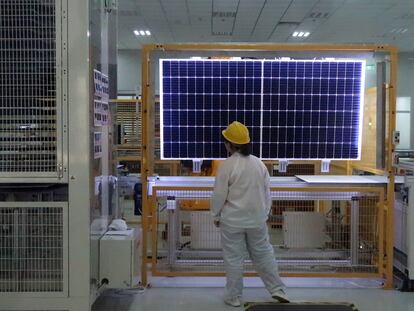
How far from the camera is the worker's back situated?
3.93 metres

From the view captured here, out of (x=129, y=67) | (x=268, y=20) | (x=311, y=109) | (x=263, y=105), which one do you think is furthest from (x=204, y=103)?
(x=129, y=67)

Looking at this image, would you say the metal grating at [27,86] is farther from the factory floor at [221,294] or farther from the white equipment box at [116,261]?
the factory floor at [221,294]

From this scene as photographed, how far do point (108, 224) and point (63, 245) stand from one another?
80 centimetres

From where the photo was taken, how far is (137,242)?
13.6 feet

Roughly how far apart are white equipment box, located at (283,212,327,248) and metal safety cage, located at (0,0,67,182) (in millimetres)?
2559

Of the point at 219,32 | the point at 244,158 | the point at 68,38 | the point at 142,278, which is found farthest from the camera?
the point at 219,32

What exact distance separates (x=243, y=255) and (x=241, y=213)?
41 centimetres

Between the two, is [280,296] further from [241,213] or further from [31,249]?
[31,249]

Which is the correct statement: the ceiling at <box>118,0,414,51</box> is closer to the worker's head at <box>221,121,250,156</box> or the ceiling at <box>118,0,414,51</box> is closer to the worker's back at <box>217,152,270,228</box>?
the worker's head at <box>221,121,250,156</box>

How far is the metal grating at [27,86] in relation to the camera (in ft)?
10.8

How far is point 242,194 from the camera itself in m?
3.93

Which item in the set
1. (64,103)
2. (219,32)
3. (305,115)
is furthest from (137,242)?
(219,32)

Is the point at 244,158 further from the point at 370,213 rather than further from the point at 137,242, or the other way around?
the point at 370,213

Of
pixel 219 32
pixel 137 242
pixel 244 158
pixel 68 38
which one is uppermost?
pixel 219 32
